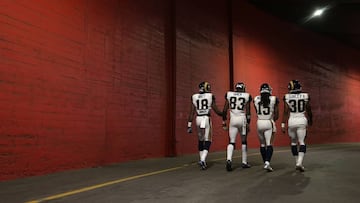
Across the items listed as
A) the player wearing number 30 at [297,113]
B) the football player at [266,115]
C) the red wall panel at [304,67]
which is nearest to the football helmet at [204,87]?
the football player at [266,115]

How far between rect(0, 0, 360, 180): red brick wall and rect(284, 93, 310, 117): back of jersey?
4794 millimetres

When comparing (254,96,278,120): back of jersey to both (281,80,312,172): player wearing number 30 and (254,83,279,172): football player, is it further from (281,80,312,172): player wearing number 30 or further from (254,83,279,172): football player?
(281,80,312,172): player wearing number 30

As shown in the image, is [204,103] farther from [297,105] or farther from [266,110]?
[297,105]

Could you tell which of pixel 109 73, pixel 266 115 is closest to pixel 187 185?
pixel 266 115

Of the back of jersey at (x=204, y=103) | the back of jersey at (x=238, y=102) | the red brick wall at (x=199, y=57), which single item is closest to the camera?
the back of jersey at (x=238, y=102)

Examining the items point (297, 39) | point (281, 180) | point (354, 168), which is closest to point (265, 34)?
point (297, 39)

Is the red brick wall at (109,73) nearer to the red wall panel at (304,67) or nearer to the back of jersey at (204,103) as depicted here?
the red wall panel at (304,67)

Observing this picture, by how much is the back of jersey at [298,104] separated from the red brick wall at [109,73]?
15.7 feet

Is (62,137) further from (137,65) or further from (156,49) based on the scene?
(156,49)

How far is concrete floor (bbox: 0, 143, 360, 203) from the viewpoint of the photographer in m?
6.54

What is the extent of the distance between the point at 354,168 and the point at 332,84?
17794 mm

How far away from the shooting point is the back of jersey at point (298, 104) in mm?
10500

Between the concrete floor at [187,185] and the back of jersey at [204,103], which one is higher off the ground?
Result: the back of jersey at [204,103]

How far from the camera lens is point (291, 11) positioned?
71.4 ft
